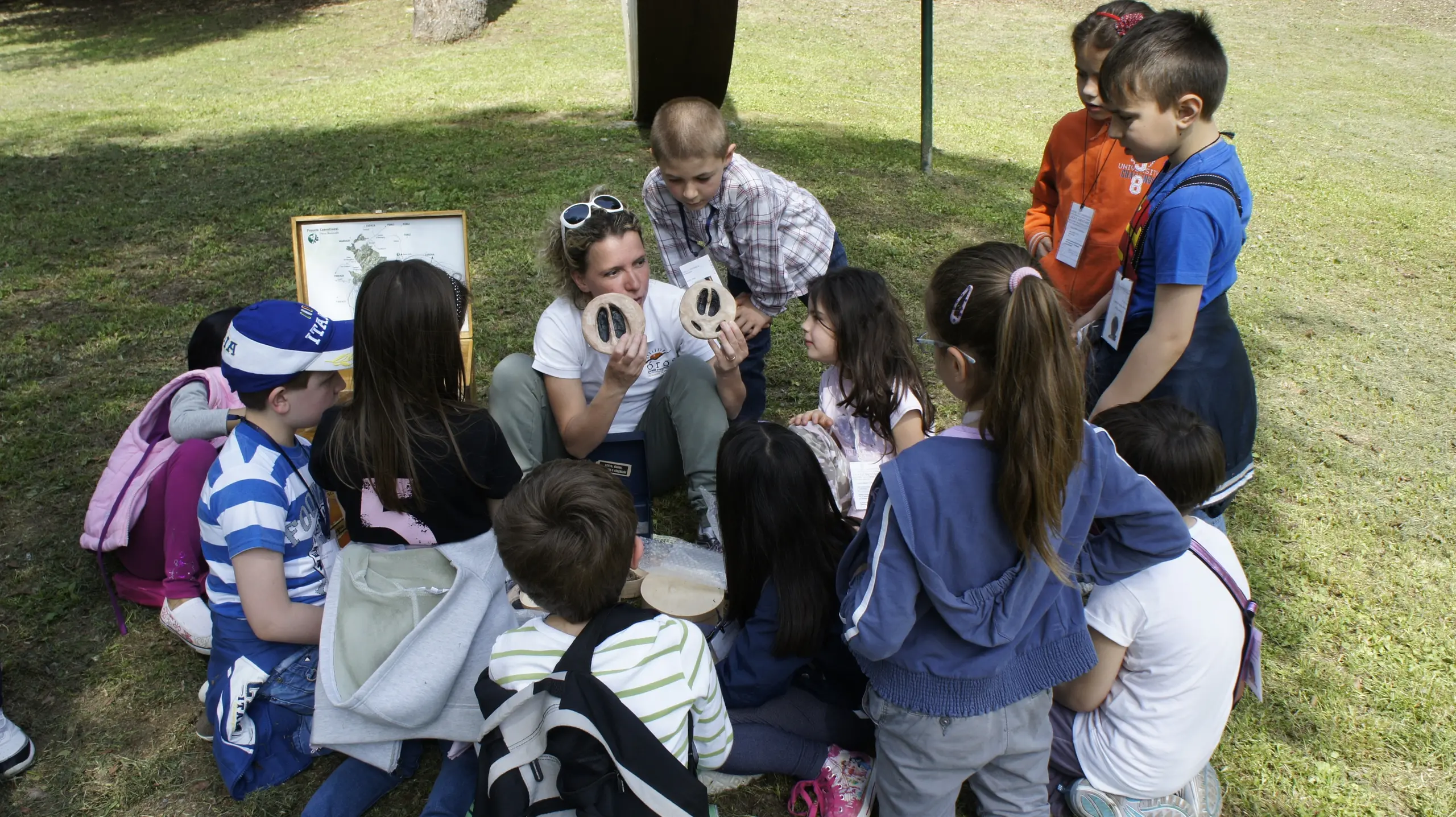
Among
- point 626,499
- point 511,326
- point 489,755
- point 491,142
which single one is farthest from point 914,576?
point 491,142

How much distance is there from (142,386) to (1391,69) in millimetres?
17791

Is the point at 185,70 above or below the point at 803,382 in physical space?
above

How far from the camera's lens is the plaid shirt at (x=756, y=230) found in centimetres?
363

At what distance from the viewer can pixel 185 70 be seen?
13008mm

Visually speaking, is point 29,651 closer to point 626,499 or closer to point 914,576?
point 626,499

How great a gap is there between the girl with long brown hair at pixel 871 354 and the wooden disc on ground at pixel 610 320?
588mm

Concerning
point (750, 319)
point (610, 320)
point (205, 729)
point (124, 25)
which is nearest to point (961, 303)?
point (610, 320)

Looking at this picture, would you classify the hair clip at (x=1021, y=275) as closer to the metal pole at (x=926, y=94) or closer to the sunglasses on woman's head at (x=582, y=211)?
the sunglasses on woman's head at (x=582, y=211)

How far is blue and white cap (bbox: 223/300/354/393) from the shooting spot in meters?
2.42

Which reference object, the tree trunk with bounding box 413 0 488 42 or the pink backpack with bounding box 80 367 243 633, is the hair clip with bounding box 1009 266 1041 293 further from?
the tree trunk with bounding box 413 0 488 42

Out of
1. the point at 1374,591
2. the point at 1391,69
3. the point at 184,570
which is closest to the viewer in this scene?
the point at 184,570

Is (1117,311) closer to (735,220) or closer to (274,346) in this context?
(735,220)

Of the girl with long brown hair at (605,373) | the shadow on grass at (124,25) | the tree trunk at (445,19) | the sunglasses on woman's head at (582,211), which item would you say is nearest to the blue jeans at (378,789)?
the girl with long brown hair at (605,373)

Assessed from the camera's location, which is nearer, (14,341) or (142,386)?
(142,386)
